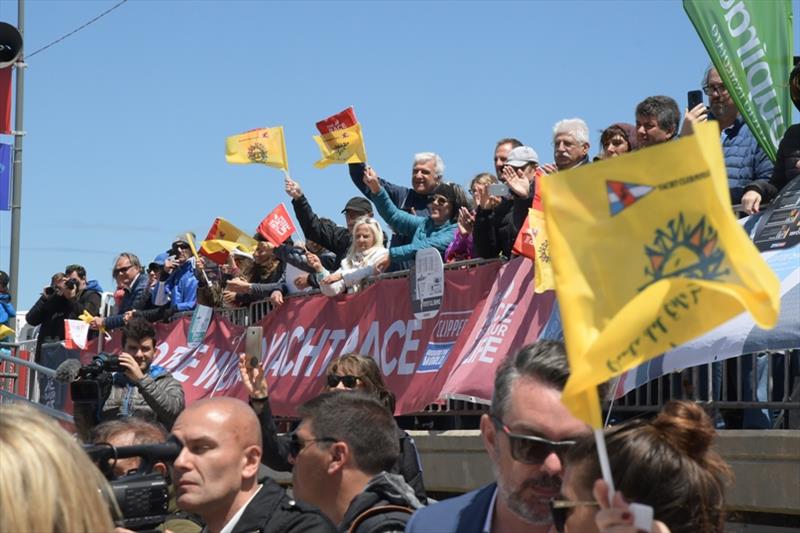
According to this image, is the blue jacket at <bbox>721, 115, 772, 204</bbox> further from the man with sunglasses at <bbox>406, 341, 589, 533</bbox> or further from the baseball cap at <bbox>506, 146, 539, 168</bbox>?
the man with sunglasses at <bbox>406, 341, 589, 533</bbox>

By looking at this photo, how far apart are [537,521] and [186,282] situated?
40.6 ft

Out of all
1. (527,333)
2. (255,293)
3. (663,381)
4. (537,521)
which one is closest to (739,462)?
(663,381)

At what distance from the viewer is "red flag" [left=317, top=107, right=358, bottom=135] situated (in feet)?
40.0

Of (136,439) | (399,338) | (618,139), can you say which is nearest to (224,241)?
(399,338)

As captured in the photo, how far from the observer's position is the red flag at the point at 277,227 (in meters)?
13.0

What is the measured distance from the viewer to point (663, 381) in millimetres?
8734

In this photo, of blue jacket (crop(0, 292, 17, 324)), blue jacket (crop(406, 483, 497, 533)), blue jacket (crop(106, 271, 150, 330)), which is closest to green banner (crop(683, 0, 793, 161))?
blue jacket (crop(406, 483, 497, 533))

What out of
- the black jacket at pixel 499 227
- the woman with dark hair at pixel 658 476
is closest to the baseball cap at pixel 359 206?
the black jacket at pixel 499 227

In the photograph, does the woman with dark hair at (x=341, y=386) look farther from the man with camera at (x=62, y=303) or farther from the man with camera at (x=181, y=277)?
the man with camera at (x=62, y=303)

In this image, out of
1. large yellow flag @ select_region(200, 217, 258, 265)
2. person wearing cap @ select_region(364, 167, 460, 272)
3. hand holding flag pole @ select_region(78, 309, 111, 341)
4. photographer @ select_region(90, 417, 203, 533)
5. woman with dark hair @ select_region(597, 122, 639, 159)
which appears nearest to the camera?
photographer @ select_region(90, 417, 203, 533)

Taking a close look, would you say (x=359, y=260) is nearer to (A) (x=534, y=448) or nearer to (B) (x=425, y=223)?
(B) (x=425, y=223)

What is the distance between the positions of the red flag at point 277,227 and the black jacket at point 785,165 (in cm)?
598

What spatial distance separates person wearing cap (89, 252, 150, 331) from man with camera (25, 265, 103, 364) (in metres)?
0.73

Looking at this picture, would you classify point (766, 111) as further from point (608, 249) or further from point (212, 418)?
point (608, 249)
